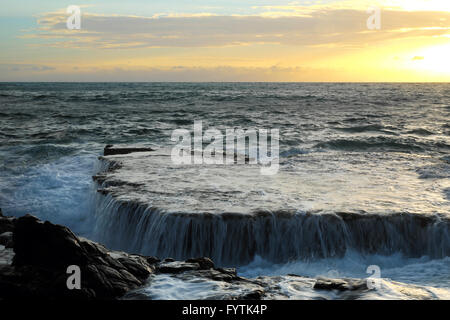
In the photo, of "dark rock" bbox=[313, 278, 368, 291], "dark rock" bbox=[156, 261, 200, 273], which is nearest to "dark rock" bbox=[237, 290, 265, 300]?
"dark rock" bbox=[313, 278, 368, 291]

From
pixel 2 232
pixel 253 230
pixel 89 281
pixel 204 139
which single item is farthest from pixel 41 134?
pixel 89 281

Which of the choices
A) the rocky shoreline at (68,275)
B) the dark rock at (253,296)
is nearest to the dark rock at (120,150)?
the rocky shoreline at (68,275)

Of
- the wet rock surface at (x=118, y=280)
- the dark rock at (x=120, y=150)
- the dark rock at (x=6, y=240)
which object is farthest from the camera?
the dark rock at (x=120, y=150)

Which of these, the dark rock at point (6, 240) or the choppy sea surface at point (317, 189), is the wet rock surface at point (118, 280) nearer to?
the dark rock at point (6, 240)

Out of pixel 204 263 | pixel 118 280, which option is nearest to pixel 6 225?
pixel 118 280

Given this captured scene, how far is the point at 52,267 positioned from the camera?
17.4 ft

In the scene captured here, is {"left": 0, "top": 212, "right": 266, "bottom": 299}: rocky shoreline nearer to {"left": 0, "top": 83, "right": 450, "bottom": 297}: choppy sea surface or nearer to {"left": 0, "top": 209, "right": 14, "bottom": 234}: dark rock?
{"left": 0, "top": 209, "right": 14, "bottom": 234}: dark rock

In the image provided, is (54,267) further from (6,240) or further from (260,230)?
(260,230)

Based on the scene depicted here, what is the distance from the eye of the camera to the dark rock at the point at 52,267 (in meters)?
5.07

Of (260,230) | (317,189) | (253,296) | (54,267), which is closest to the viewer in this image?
(54,267)

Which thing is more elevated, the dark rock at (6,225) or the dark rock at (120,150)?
the dark rock at (120,150)

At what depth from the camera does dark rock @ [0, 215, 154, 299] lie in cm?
507

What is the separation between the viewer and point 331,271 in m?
7.71
